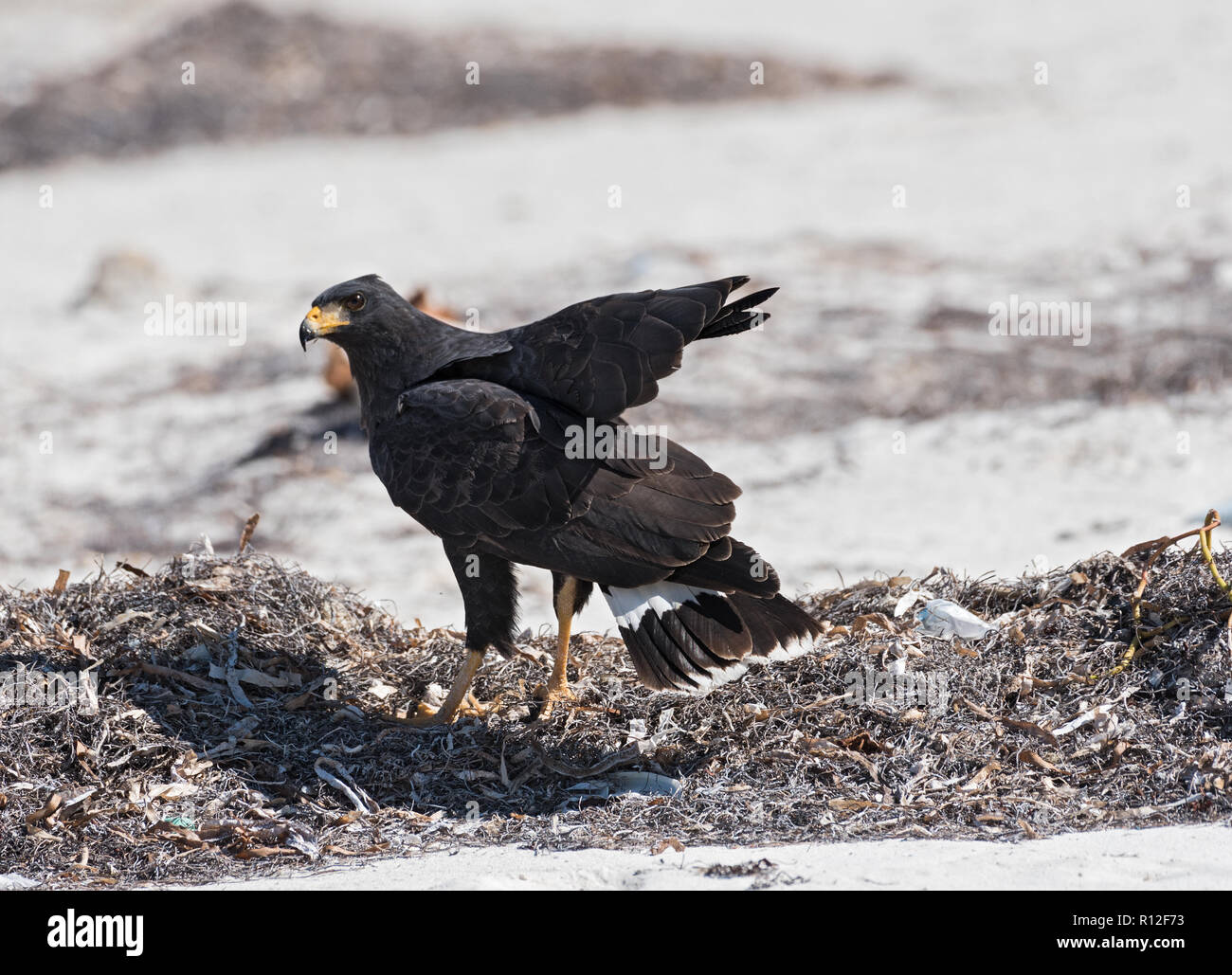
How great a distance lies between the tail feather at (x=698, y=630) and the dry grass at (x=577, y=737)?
259mm

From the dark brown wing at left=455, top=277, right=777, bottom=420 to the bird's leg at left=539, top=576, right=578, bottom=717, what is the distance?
Result: 28.3 inches

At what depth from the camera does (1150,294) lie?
37.3 ft

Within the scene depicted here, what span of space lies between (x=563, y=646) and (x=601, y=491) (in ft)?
2.56

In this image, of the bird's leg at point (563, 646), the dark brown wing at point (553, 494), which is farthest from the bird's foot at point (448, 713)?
the dark brown wing at point (553, 494)

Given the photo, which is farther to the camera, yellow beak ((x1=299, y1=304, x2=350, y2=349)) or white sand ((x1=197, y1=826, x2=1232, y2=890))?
yellow beak ((x1=299, y1=304, x2=350, y2=349))

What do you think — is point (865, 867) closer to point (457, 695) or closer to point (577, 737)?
point (577, 737)

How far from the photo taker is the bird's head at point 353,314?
209 inches

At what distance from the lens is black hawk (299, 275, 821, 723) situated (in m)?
4.77

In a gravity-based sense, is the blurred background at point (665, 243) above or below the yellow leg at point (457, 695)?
above

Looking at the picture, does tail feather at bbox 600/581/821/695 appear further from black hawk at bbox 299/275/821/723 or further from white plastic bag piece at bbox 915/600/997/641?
white plastic bag piece at bbox 915/600/997/641

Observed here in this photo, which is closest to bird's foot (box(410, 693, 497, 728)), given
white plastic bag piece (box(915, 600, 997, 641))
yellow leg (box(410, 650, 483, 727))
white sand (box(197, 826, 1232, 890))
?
yellow leg (box(410, 650, 483, 727))

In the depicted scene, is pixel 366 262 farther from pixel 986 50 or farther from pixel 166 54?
pixel 986 50

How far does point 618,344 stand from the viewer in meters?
4.86

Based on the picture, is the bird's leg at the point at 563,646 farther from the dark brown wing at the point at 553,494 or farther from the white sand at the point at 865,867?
the white sand at the point at 865,867
